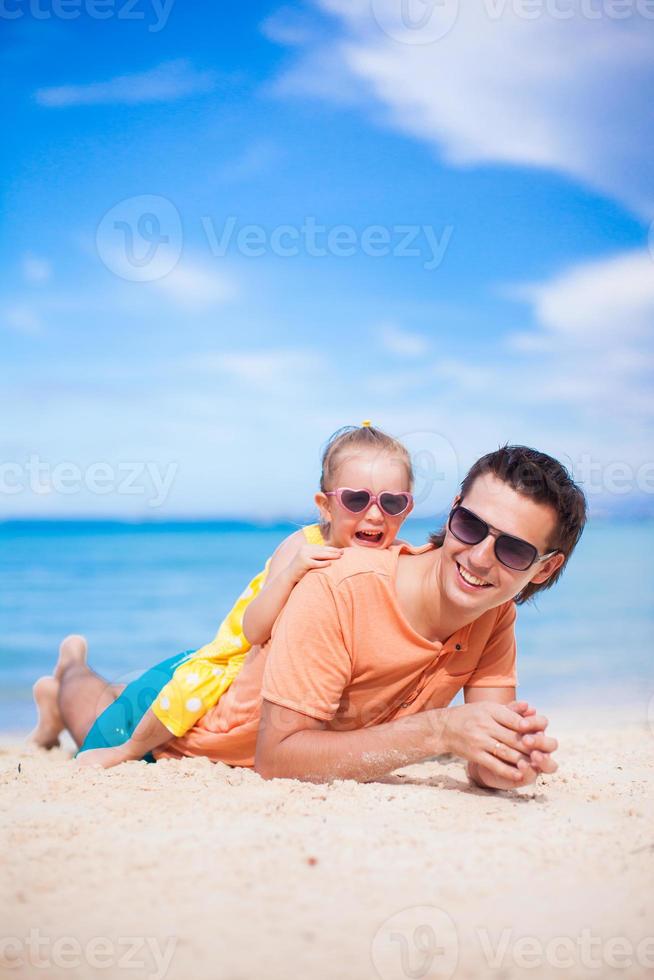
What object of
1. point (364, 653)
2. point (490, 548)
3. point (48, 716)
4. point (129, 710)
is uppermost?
point (490, 548)

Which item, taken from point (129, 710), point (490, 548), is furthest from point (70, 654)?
point (490, 548)

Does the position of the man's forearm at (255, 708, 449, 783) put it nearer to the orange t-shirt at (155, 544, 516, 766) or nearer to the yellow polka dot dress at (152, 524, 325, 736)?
the orange t-shirt at (155, 544, 516, 766)

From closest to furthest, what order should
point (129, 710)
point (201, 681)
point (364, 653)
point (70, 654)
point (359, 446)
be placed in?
point (364, 653)
point (201, 681)
point (359, 446)
point (129, 710)
point (70, 654)

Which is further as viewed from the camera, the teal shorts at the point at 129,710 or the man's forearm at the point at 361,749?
the teal shorts at the point at 129,710

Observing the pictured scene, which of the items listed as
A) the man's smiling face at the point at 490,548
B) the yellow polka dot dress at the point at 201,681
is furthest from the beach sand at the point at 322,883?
the man's smiling face at the point at 490,548

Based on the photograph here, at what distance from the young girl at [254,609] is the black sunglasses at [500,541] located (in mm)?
726

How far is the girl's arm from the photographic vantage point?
11.2 feet

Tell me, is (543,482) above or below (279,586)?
above

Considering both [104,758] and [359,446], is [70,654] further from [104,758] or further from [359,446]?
[359,446]

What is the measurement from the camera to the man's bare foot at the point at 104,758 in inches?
159

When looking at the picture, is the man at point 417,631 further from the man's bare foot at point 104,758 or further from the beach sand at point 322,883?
the man's bare foot at point 104,758

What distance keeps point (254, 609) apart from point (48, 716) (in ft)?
7.65

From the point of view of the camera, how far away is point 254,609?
3678 mm

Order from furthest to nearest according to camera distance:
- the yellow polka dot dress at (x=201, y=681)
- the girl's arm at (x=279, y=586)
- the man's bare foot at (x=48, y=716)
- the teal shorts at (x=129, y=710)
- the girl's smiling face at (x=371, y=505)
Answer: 1. the man's bare foot at (x=48, y=716)
2. the teal shorts at (x=129, y=710)
3. the girl's smiling face at (x=371, y=505)
4. the yellow polka dot dress at (x=201, y=681)
5. the girl's arm at (x=279, y=586)
